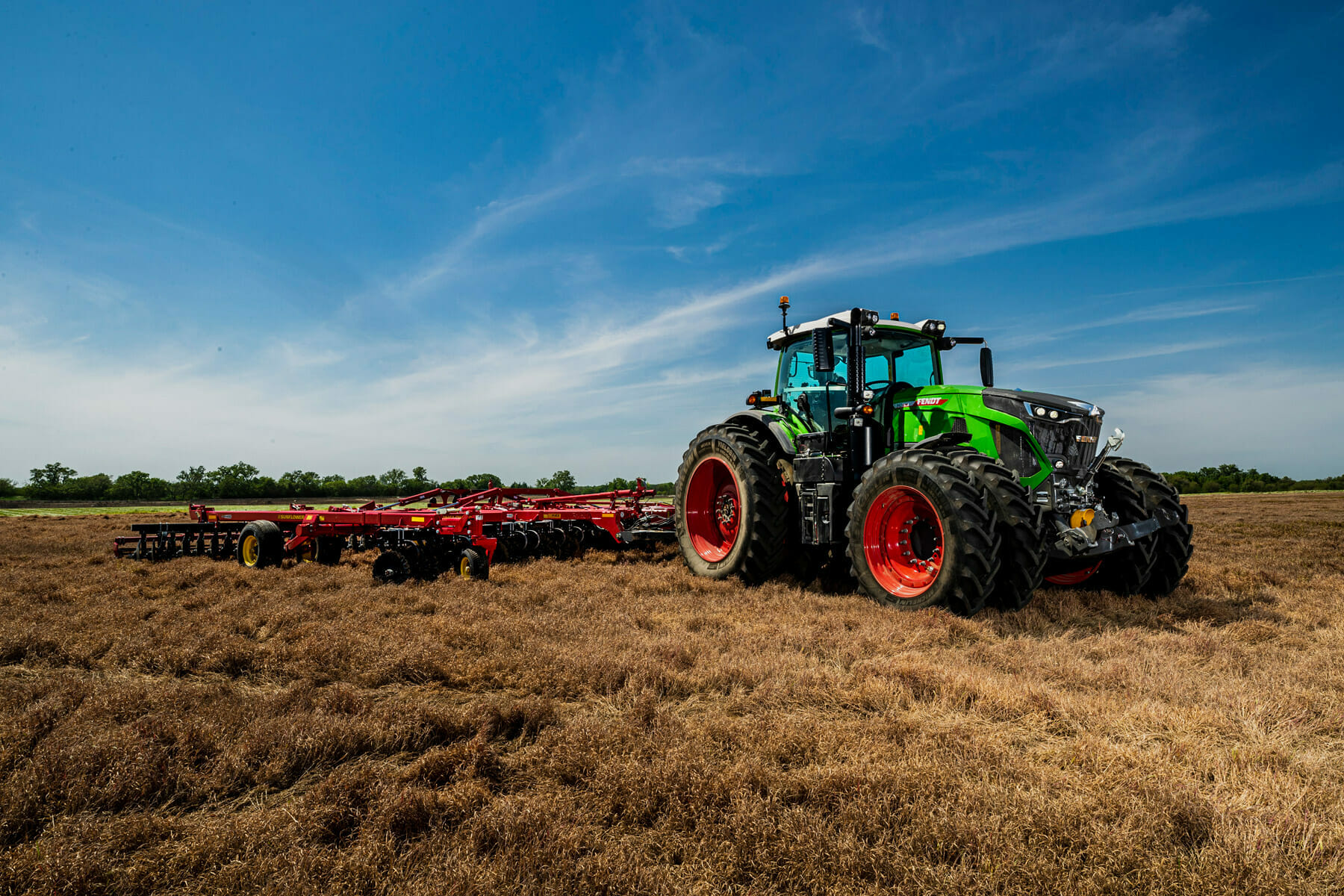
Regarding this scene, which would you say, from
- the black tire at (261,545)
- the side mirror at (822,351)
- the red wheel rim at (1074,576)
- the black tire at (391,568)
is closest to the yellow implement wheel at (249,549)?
the black tire at (261,545)

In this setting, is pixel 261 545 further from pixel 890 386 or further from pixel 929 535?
pixel 929 535

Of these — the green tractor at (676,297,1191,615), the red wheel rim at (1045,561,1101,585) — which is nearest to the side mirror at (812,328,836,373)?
the green tractor at (676,297,1191,615)

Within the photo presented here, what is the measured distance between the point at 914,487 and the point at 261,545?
8.80 meters

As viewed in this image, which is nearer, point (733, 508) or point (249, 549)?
point (733, 508)

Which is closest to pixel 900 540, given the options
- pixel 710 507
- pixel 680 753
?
pixel 710 507

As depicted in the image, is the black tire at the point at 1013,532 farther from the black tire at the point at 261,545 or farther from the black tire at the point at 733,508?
the black tire at the point at 261,545

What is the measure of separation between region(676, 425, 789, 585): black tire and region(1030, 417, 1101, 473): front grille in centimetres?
251

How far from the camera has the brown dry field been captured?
2.15 metres

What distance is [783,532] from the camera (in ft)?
23.8

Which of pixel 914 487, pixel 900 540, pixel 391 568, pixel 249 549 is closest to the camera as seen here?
pixel 914 487

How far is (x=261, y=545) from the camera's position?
9.74 m

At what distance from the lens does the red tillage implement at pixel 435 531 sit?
8.41 metres

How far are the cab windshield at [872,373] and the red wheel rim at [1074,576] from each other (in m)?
2.31

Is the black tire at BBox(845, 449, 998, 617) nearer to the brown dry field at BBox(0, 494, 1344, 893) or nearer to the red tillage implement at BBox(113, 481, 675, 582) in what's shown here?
the brown dry field at BBox(0, 494, 1344, 893)
